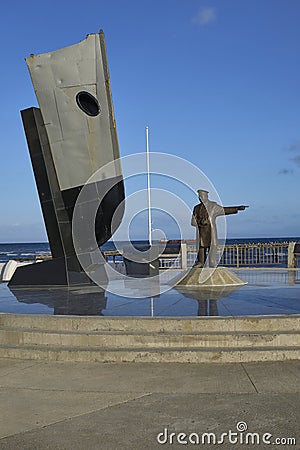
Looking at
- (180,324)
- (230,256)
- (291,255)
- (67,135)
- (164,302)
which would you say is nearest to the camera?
(180,324)

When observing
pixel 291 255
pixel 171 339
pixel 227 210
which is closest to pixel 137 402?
pixel 171 339

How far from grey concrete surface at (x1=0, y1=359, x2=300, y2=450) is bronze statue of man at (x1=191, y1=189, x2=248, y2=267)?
5732mm

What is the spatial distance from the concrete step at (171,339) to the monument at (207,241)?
518 cm

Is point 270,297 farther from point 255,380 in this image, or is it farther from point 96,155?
point 96,155

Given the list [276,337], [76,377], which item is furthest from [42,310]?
[276,337]

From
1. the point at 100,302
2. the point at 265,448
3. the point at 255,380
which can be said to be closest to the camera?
the point at 265,448

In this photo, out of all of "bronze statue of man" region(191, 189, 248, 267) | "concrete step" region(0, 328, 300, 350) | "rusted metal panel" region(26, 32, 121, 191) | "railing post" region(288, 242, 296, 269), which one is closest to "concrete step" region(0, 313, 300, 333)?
"concrete step" region(0, 328, 300, 350)

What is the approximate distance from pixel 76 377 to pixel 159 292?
17.6 feet

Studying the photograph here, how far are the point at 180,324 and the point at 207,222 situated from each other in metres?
5.33

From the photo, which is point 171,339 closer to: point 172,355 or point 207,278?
point 172,355

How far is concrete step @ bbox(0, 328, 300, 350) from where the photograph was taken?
6.43 meters

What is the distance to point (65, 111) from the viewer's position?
11750mm

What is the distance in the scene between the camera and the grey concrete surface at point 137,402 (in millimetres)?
3975

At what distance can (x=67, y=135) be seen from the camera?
39.0ft
